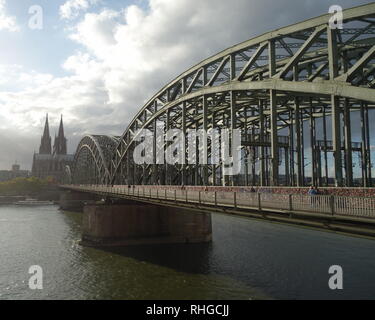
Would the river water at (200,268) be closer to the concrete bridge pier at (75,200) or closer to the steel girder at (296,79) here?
the steel girder at (296,79)

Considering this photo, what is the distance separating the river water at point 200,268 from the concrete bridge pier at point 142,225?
6.85 feet

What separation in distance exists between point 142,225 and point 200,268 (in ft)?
47.1

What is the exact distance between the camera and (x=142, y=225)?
143 ft

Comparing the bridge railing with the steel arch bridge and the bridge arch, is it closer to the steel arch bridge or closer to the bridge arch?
the steel arch bridge

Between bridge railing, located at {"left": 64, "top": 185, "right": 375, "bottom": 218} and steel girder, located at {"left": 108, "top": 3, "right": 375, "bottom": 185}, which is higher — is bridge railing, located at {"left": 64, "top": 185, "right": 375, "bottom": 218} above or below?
below

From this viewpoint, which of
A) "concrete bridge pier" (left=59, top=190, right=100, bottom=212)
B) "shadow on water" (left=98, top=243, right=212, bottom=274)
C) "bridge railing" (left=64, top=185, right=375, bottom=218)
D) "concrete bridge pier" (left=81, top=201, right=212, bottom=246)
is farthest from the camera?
"concrete bridge pier" (left=59, top=190, right=100, bottom=212)

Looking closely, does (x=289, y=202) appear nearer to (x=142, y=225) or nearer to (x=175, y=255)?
(x=175, y=255)

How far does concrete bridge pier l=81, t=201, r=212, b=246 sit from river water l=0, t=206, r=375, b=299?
2.09 meters

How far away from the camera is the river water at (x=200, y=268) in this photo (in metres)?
24.2

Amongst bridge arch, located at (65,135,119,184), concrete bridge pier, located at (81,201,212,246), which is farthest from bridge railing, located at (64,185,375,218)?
bridge arch, located at (65,135,119,184)

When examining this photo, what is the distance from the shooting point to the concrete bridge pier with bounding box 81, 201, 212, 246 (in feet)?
139

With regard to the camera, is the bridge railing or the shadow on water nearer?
the bridge railing

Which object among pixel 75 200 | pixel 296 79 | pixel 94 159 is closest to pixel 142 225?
pixel 296 79
